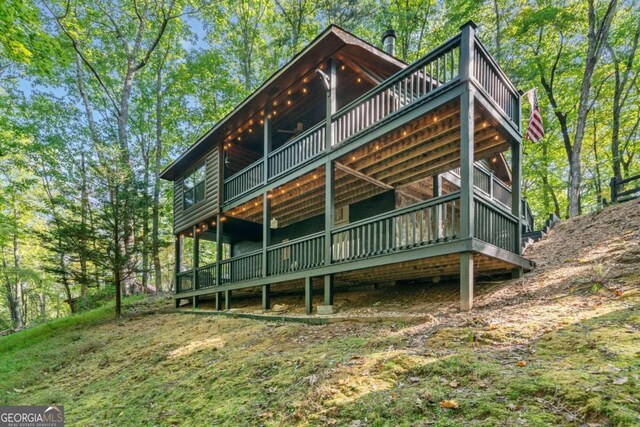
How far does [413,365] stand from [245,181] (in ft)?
32.7

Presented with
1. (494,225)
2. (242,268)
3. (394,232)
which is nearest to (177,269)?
(242,268)

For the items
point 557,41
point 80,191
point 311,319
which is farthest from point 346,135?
point 557,41

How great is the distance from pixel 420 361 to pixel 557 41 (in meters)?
23.5

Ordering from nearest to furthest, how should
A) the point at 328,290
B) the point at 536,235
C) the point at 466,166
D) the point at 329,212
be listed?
the point at 466,166 < the point at 328,290 < the point at 329,212 < the point at 536,235

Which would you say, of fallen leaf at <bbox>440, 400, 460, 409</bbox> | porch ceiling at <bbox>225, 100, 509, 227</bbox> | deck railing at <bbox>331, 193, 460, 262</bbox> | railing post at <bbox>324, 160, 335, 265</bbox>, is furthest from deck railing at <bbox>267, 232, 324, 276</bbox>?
fallen leaf at <bbox>440, 400, 460, 409</bbox>

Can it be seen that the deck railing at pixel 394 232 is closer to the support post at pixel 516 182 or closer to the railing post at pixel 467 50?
the support post at pixel 516 182

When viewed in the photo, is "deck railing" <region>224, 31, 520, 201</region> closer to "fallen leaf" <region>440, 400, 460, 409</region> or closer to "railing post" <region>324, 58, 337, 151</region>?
"railing post" <region>324, 58, 337, 151</region>

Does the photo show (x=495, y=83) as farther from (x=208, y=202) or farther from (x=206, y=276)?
(x=206, y=276)

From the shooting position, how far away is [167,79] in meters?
24.0

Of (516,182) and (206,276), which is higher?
(516,182)

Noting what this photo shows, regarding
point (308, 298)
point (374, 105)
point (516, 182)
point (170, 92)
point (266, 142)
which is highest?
point (170, 92)

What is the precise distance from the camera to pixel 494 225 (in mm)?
6773

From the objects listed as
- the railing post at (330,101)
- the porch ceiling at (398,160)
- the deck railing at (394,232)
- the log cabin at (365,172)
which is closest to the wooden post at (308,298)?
the log cabin at (365,172)

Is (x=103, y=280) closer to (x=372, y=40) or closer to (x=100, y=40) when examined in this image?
(x=100, y=40)
